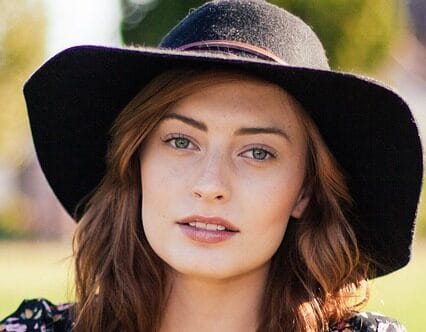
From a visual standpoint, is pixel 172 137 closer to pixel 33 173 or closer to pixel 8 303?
pixel 8 303

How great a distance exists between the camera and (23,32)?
79.0 feet

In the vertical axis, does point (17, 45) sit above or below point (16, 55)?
above

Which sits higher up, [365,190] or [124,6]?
[124,6]

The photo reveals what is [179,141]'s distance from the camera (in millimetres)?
3502

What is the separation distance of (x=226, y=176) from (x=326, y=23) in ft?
44.5

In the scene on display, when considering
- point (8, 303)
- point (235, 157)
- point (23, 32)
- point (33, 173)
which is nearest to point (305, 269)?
point (235, 157)

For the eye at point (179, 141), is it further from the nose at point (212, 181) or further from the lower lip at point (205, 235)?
the lower lip at point (205, 235)

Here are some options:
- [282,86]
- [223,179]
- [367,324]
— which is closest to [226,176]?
[223,179]

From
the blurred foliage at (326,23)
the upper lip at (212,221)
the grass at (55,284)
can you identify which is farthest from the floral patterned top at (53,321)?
the blurred foliage at (326,23)

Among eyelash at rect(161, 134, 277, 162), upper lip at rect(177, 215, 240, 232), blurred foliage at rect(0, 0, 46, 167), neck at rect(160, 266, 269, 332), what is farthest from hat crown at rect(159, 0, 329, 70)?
blurred foliage at rect(0, 0, 46, 167)

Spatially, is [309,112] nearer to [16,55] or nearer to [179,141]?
[179,141]

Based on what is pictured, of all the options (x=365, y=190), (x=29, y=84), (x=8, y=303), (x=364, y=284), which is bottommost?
(x=8, y=303)

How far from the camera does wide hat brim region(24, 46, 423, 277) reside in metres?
3.39

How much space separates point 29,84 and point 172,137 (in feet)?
1.40
